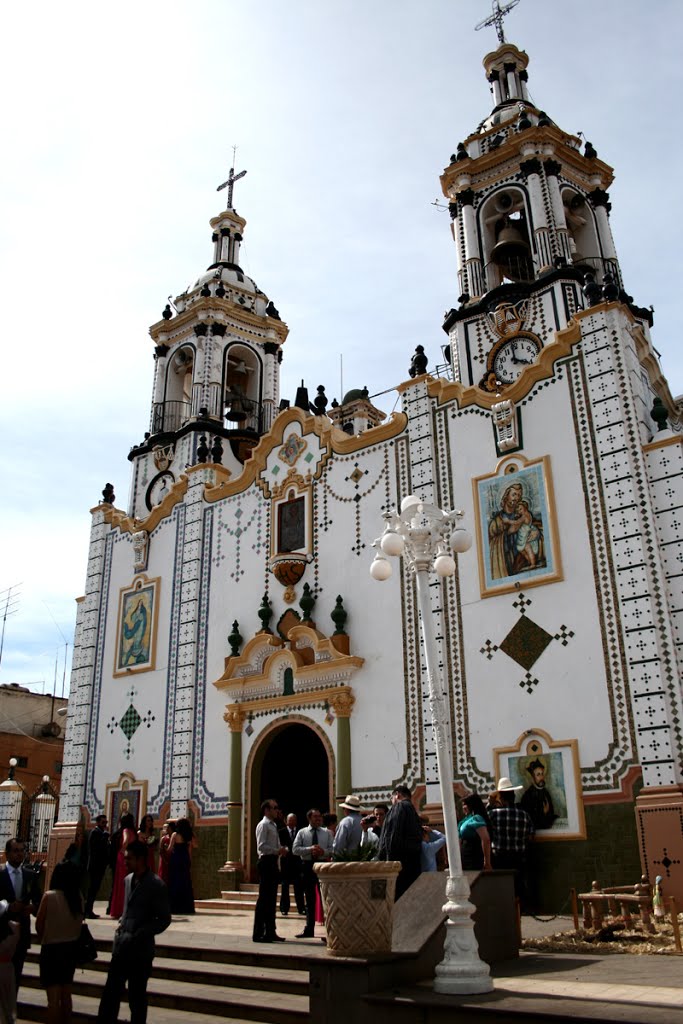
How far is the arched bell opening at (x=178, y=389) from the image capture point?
78.2 feet

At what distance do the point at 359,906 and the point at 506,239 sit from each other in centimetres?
1595

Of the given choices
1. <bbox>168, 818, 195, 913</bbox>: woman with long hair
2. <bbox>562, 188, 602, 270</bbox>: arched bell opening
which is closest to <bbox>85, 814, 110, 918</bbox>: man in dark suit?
<bbox>168, 818, 195, 913</bbox>: woman with long hair

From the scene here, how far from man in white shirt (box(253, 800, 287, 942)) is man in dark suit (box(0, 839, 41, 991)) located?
2.76 meters

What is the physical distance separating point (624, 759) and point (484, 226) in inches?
501

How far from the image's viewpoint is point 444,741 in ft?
26.3

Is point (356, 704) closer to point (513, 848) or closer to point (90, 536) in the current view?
point (513, 848)

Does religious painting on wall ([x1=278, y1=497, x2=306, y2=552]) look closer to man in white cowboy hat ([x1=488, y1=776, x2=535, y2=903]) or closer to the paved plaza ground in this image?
man in white cowboy hat ([x1=488, y1=776, x2=535, y2=903])

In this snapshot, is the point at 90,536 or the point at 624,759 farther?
the point at 90,536

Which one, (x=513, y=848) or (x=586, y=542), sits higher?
(x=586, y=542)

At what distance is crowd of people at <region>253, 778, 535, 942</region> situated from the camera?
29.0ft

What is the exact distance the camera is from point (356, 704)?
15.7m

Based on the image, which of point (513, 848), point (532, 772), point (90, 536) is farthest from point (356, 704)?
point (90, 536)

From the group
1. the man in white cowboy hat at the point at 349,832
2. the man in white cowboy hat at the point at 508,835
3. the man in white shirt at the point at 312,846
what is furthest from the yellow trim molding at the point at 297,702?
the man in white cowboy hat at the point at 349,832

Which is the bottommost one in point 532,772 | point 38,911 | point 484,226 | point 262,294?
point 38,911
